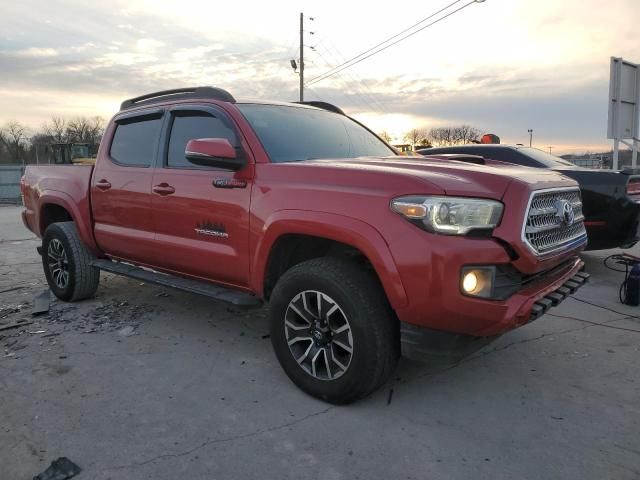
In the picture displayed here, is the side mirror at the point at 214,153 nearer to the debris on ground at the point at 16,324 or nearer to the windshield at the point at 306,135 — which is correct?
the windshield at the point at 306,135

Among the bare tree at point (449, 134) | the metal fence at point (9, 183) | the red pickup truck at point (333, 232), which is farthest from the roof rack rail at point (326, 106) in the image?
the bare tree at point (449, 134)

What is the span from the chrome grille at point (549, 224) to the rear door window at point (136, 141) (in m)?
3.09

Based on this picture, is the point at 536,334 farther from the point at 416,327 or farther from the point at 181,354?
the point at 181,354

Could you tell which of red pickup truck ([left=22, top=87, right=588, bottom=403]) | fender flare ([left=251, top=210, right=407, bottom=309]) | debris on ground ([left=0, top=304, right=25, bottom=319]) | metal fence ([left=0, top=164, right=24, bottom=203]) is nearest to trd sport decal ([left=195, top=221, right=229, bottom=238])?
red pickup truck ([left=22, top=87, right=588, bottom=403])

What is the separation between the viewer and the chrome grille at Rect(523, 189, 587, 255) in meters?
2.85

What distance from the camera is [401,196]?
276 cm

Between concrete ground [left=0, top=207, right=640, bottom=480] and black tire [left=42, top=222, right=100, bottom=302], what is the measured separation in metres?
0.59

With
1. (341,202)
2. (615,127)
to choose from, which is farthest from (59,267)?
(615,127)

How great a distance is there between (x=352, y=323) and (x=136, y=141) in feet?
9.66

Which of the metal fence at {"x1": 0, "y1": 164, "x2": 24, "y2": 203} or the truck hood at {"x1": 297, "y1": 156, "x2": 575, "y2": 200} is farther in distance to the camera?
the metal fence at {"x1": 0, "y1": 164, "x2": 24, "y2": 203}

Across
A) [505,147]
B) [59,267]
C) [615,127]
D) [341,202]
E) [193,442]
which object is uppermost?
[615,127]

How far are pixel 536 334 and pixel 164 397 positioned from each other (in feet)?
9.92

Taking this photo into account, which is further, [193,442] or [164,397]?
[164,397]

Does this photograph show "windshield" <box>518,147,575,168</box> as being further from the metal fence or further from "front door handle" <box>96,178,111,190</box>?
the metal fence
